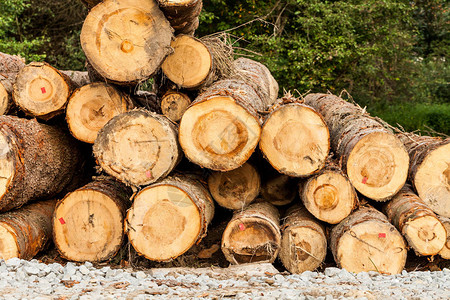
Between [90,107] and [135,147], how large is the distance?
850 mm

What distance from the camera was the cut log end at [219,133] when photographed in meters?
3.66

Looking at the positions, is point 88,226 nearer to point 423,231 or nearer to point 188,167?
point 188,167

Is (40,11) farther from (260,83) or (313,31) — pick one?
(260,83)

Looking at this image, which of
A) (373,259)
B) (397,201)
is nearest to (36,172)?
(373,259)

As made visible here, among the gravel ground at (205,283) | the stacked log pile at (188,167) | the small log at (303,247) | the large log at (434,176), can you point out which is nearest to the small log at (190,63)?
the stacked log pile at (188,167)

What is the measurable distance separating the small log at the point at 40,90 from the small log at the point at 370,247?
2.86m

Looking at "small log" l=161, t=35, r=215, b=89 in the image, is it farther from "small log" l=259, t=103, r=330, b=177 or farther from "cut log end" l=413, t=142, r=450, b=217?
"cut log end" l=413, t=142, r=450, b=217

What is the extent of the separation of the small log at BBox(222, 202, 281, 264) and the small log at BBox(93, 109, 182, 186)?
817mm

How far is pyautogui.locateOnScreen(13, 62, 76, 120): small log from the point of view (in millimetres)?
4262

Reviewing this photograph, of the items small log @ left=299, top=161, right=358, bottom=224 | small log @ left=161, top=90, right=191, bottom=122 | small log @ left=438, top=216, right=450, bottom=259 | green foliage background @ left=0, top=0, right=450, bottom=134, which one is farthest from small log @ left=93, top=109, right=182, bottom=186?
green foliage background @ left=0, top=0, right=450, bottom=134

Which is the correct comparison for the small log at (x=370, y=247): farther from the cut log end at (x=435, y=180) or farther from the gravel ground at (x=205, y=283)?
the cut log end at (x=435, y=180)

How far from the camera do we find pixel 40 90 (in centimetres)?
428

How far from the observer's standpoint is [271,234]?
3.92 m

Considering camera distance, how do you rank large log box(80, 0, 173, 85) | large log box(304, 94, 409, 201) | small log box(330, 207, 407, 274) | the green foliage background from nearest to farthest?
large log box(80, 0, 173, 85) → small log box(330, 207, 407, 274) → large log box(304, 94, 409, 201) → the green foliage background
